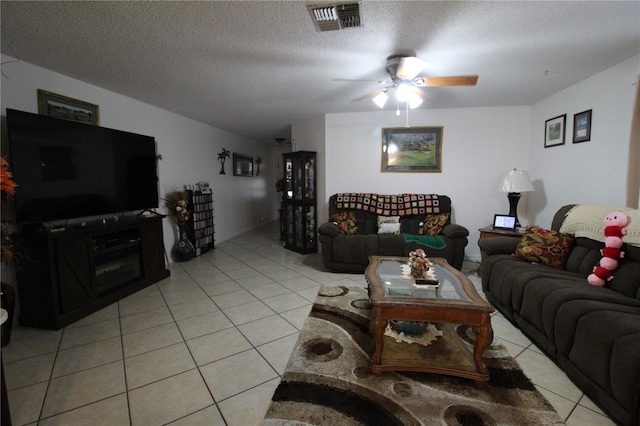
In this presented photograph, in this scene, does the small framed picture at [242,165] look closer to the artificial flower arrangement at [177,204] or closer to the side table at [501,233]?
the artificial flower arrangement at [177,204]

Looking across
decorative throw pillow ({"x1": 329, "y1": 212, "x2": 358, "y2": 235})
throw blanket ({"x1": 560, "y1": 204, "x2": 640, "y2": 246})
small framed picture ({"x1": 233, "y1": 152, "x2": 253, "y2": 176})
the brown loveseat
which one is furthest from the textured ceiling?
small framed picture ({"x1": 233, "y1": 152, "x2": 253, "y2": 176})

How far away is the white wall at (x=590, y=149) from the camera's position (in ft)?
8.16

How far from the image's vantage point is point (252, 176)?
696cm

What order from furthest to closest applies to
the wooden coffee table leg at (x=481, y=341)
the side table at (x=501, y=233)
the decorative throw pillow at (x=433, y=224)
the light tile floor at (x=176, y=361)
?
the decorative throw pillow at (x=433, y=224)
the side table at (x=501, y=233)
the wooden coffee table leg at (x=481, y=341)
the light tile floor at (x=176, y=361)

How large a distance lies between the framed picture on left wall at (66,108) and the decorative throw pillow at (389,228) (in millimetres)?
3624

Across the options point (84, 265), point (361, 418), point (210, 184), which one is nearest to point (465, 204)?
point (361, 418)

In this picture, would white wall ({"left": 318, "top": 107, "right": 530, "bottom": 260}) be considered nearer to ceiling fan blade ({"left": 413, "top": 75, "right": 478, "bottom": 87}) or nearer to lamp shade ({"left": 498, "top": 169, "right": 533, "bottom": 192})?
lamp shade ({"left": 498, "top": 169, "right": 533, "bottom": 192})

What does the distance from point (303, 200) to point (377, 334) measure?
3.16 meters

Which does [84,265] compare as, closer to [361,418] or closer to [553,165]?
[361,418]

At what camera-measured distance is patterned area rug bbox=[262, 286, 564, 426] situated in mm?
1369

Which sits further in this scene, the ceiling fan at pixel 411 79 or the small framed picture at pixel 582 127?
the small framed picture at pixel 582 127

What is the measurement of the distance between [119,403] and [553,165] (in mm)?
4755

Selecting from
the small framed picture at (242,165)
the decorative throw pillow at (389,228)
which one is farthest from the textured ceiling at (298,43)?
the small framed picture at (242,165)

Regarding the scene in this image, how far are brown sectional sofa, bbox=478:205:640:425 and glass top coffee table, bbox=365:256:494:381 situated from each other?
474mm
